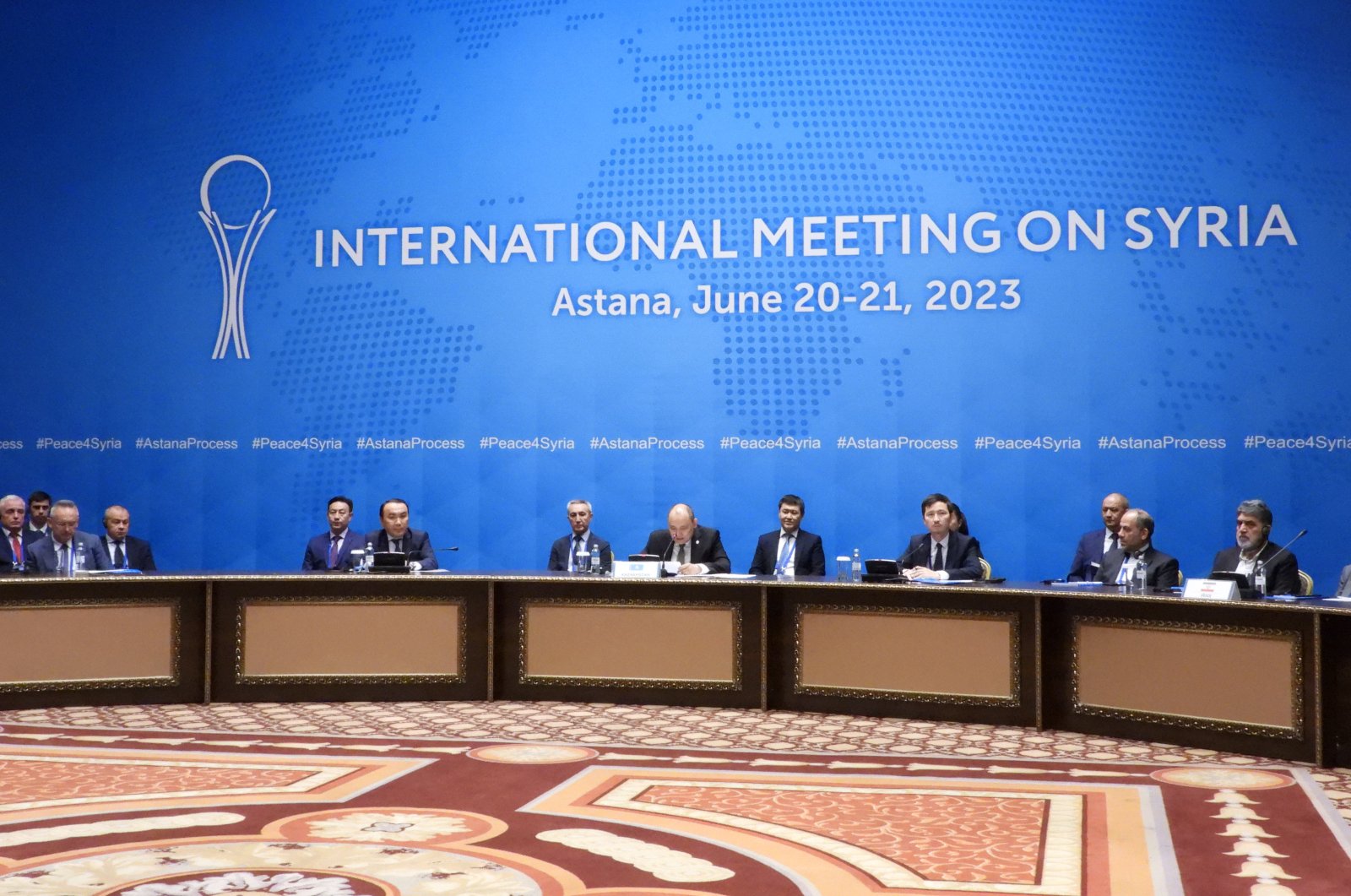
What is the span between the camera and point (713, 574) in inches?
263

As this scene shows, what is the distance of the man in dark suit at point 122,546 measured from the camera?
7.77 m

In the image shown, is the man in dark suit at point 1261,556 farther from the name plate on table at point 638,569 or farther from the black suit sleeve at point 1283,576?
the name plate on table at point 638,569

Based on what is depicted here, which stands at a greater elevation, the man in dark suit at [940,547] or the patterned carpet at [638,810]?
the man in dark suit at [940,547]

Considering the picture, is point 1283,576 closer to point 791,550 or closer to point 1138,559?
point 1138,559

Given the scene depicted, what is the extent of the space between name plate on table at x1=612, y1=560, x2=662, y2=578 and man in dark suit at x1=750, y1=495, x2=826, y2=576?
78cm

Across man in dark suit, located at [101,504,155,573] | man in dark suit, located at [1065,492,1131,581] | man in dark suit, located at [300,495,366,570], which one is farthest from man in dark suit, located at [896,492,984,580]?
man in dark suit, located at [101,504,155,573]

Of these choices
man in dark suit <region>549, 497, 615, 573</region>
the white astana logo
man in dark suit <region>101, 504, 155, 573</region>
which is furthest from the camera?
the white astana logo

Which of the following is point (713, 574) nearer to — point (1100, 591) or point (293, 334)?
point (1100, 591)

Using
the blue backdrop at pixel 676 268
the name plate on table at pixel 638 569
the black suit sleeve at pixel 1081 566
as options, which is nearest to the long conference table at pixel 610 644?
the name plate on table at pixel 638 569

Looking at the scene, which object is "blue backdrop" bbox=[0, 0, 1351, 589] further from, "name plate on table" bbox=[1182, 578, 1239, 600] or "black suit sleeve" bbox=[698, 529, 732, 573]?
"name plate on table" bbox=[1182, 578, 1239, 600]

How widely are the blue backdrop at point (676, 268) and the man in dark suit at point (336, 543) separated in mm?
837

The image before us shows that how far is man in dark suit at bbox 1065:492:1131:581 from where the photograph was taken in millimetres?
7008

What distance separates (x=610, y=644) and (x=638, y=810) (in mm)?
2347

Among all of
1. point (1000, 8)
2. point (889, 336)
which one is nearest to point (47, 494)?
point (889, 336)
